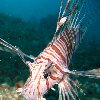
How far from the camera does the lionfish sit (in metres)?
2.41

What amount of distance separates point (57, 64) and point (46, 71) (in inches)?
9.7

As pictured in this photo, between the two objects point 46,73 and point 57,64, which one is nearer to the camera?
point 46,73

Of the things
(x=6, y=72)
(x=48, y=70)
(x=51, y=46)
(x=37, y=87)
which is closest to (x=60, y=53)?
(x=51, y=46)

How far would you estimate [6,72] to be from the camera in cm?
477

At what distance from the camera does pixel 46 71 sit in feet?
8.21

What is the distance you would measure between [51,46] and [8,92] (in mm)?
1589

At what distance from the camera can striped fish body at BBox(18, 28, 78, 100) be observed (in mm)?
2385

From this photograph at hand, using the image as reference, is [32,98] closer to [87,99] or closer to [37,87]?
[37,87]

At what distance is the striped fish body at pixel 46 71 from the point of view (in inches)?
93.9

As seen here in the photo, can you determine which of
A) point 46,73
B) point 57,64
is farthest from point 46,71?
point 57,64

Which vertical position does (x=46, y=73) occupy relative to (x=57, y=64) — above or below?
below

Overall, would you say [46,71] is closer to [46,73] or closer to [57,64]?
[46,73]

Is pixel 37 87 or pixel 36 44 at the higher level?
pixel 36 44

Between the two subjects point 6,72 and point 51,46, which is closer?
point 51,46
